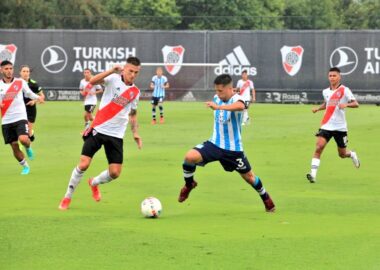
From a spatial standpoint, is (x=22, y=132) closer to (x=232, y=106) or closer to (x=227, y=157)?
(x=227, y=157)

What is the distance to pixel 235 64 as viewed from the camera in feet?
178

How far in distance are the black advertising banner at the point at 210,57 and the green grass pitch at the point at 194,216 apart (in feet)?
88.9

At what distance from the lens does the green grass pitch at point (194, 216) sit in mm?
10234

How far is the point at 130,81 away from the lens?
554 inches

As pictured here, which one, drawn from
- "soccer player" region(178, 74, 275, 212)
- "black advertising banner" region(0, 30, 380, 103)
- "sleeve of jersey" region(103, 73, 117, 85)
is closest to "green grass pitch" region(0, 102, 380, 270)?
"soccer player" region(178, 74, 275, 212)

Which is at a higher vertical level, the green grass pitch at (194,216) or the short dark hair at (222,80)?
the short dark hair at (222,80)

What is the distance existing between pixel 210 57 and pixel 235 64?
1.49m

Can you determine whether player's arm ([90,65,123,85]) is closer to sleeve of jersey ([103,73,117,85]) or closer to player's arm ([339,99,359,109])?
sleeve of jersey ([103,73,117,85])

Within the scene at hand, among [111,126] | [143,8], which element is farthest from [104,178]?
[143,8]

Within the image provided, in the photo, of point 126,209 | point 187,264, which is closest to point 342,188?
point 126,209

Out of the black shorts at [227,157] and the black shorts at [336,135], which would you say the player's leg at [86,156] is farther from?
the black shorts at [336,135]

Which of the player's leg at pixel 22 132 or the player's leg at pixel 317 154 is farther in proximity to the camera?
the player's leg at pixel 22 132

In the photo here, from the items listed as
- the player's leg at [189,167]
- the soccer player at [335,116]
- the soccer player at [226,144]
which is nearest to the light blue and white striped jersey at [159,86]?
the soccer player at [335,116]

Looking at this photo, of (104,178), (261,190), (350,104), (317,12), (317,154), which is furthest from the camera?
(317,12)
